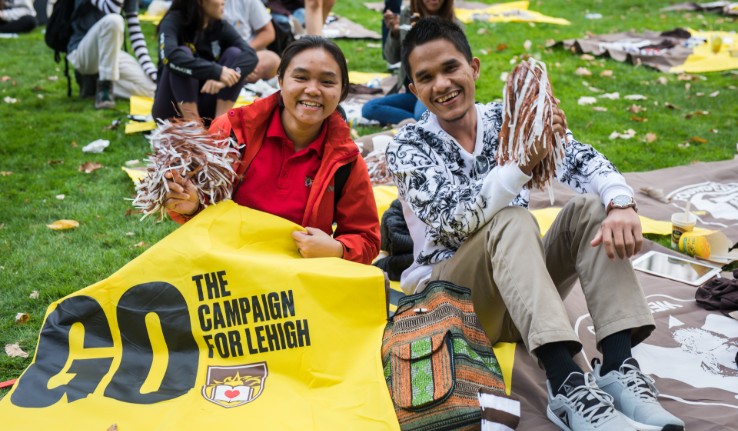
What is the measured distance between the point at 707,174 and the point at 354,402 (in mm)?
3983

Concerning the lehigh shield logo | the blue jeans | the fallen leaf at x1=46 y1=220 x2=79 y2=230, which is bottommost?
the fallen leaf at x1=46 y1=220 x2=79 y2=230

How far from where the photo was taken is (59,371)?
110 inches

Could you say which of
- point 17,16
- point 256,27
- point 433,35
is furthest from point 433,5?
point 17,16

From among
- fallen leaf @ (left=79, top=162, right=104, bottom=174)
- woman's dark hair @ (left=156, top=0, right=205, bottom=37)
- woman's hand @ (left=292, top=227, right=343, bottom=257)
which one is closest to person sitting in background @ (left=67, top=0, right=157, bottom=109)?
woman's dark hair @ (left=156, top=0, right=205, bottom=37)

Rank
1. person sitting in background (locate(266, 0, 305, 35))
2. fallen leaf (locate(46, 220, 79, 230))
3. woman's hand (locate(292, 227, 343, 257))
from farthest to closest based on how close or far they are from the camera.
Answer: person sitting in background (locate(266, 0, 305, 35)) → fallen leaf (locate(46, 220, 79, 230)) → woman's hand (locate(292, 227, 343, 257))

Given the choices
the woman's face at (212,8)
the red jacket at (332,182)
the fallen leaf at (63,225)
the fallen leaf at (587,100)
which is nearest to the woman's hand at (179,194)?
the red jacket at (332,182)

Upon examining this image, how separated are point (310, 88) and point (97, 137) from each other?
4310mm

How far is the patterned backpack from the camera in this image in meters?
2.49

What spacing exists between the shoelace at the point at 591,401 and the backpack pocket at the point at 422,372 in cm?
44

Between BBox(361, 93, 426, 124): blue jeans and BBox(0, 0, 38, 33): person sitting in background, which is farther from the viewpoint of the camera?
BBox(0, 0, 38, 33): person sitting in background

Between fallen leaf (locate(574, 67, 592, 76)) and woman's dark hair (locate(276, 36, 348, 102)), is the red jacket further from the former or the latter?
fallen leaf (locate(574, 67, 592, 76))

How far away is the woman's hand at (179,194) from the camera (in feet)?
9.39

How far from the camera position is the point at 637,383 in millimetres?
2553

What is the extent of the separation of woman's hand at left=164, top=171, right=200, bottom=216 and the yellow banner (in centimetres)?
8
